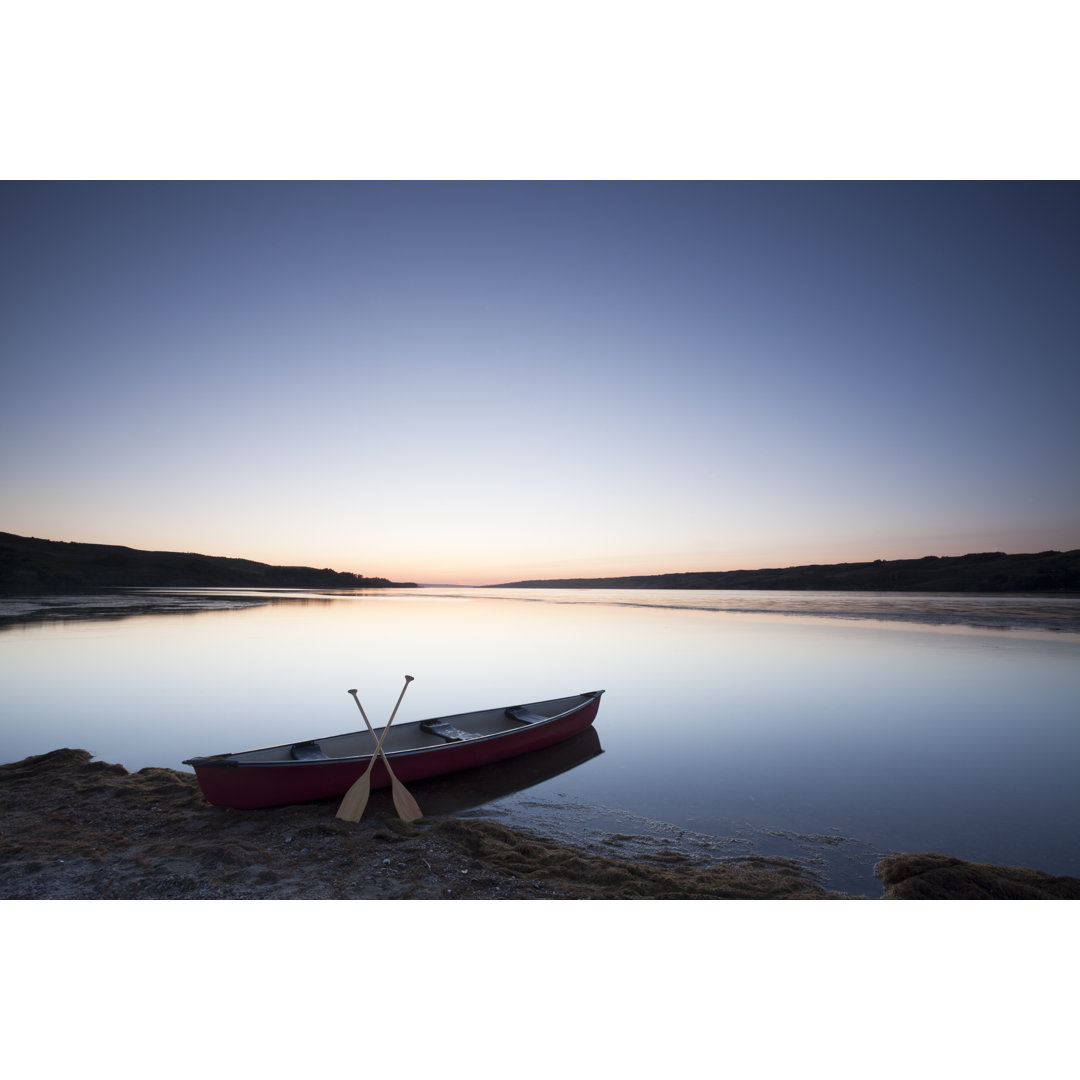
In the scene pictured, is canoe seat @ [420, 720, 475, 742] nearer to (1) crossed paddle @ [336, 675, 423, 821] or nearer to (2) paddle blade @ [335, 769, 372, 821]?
(1) crossed paddle @ [336, 675, 423, 821]

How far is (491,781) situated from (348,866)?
3.32 meters

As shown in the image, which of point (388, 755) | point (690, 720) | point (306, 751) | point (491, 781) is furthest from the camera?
point (690, 720)

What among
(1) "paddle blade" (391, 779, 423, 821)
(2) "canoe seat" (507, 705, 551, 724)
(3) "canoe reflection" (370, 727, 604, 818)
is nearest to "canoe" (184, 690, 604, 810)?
(2) "canoe seat" (507, 705, 551, 724)

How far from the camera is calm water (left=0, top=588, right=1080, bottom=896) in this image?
600 cm

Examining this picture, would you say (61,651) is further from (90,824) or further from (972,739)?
(972,739)

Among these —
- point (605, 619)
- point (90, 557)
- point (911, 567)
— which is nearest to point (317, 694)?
point (605, 619)

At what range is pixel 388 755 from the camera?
646 cm

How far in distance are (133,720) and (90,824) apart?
5845 mm

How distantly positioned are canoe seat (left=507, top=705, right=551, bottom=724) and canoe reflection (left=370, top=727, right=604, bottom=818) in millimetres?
468

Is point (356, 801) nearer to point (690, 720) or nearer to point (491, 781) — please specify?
point (491, 781)

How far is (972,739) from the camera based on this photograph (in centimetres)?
946

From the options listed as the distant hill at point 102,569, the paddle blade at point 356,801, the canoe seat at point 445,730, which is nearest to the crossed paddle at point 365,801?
the paddle blade at point 356,801

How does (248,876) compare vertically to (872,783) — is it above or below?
above

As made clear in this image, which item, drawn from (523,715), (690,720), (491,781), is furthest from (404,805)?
(690,720)
